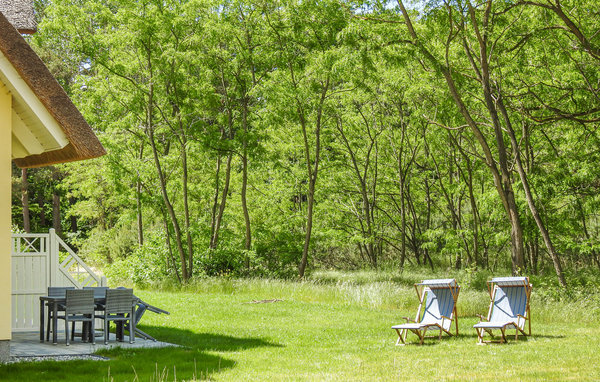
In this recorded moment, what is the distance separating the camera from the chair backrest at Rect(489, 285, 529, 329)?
12891mm

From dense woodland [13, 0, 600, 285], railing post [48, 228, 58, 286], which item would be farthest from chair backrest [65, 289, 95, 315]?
dense woodland [13, 0, 600, 285]

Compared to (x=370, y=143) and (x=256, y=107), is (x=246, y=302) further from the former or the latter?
(x=370, y=143)

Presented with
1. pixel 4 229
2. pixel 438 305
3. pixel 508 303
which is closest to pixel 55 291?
pixel 4 229

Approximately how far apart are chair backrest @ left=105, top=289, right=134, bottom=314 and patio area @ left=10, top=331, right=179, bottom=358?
1.97 feet

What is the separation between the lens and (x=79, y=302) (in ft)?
36.7

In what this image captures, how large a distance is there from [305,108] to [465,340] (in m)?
15.2

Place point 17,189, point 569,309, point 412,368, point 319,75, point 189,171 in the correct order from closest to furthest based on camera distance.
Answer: point 412,368, point 569,309, point 319,75, point 189,171, point 17,189

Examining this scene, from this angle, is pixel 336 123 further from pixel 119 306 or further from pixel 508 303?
pixel 119 306

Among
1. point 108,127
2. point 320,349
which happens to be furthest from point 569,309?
point 108,127

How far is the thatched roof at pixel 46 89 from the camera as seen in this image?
8773mm

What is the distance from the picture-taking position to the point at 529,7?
1930cm

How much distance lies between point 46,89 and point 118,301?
4.23 m

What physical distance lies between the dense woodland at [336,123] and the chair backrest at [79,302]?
9.70m

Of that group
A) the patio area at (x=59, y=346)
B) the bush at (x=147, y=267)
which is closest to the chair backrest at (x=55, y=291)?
the patio area at (x=59, y=346)
